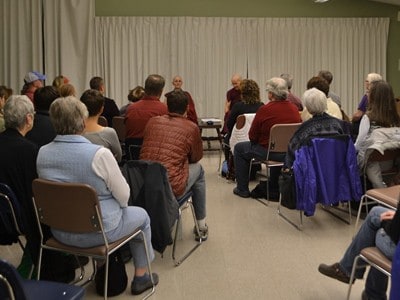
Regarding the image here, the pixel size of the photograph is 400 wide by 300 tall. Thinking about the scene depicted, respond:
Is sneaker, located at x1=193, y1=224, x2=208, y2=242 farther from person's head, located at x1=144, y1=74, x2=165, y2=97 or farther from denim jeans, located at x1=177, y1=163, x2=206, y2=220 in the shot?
person's head, located at x1=144, y1=74, x2=165, y2=97

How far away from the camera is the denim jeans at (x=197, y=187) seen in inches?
141

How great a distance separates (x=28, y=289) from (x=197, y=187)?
1863 mm

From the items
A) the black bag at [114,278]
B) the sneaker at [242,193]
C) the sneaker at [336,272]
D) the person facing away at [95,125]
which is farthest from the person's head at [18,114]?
the sneaker at [242,193]

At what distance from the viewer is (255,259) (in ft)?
11.3

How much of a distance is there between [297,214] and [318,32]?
4.97 meters

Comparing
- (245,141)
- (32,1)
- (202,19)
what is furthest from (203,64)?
(245,141)

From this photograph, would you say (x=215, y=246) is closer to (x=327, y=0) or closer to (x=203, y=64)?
(x=203, y=64)

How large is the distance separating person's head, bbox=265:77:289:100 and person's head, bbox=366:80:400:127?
0.98 metres

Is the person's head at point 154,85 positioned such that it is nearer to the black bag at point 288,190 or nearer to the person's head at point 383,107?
the black bag at point 288,190

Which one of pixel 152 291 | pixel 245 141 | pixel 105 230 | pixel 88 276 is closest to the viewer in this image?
pixel 105 230

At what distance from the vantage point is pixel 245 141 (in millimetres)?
5141

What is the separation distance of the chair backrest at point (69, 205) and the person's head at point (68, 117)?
0.30 metres

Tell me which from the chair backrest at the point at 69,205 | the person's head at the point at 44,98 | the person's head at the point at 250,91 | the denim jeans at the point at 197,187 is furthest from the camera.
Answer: the person's head at the point at 250,91

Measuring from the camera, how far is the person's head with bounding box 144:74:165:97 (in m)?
4.48
